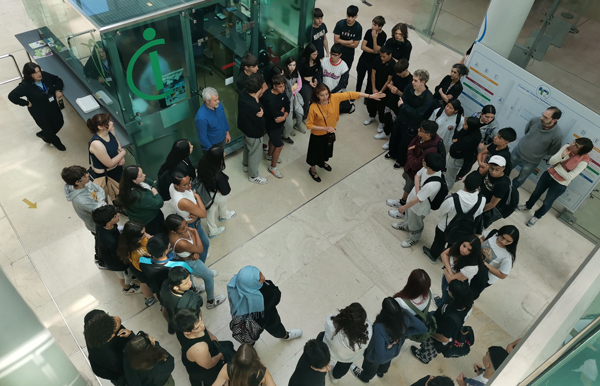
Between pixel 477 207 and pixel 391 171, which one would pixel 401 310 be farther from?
pixel 391 171

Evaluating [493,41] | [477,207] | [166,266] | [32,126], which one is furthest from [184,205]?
[493,41]

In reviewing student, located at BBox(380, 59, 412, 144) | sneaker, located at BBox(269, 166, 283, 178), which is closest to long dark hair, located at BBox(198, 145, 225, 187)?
sneaker, located at BBox(269, 166, 283, 178)

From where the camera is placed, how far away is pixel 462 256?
4102 mm

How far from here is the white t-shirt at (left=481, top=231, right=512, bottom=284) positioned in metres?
4.15

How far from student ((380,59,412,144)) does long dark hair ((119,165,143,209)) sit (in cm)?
380

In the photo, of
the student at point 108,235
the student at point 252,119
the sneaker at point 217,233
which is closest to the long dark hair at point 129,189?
the student at point 108,235

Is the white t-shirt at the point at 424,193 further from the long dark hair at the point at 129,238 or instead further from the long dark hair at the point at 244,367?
the long dark hair at the point at 129,238

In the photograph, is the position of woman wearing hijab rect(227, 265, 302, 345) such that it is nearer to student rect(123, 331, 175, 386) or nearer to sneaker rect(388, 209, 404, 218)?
student rect(123, 331, 175, 386)

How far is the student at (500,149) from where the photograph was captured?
500 centimetres

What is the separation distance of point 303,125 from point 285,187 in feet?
4.55

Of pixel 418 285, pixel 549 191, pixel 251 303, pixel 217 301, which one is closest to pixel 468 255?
pixel 418 285

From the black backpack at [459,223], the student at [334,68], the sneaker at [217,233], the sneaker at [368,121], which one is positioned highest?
the student at [334,68]

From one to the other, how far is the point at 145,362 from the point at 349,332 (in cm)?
146

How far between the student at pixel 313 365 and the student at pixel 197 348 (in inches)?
25.5
